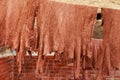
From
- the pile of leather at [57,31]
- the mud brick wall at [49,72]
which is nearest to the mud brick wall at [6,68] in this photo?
the mud brick wall at [49,72]

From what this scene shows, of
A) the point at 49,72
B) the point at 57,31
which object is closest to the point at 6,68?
the point at 49,72

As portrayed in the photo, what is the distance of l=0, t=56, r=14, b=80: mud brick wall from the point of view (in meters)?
3.33

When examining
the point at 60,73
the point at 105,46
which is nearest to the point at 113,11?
the point at 105,46

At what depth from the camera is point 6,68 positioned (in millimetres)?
3510

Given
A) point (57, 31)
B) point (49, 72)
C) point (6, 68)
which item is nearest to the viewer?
point (57, 31)

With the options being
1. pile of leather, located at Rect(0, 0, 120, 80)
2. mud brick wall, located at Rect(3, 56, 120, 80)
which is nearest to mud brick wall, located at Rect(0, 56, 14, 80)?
mud brick wall, located at Rect(3, 56, 120, 80)

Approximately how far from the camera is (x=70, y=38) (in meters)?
1.63

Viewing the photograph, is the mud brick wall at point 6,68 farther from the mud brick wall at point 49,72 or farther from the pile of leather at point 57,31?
the pile of leather at point 57,31

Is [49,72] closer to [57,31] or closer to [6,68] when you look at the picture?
[6,68]

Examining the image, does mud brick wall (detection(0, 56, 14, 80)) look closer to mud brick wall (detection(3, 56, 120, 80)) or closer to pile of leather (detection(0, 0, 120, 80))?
mud brick wall (detection(3, 56, 120, 80))

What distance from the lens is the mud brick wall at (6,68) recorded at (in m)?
3.33

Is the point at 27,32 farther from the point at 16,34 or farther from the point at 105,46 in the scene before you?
the point at 105,46

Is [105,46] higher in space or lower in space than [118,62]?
higher

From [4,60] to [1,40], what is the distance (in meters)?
1.94
